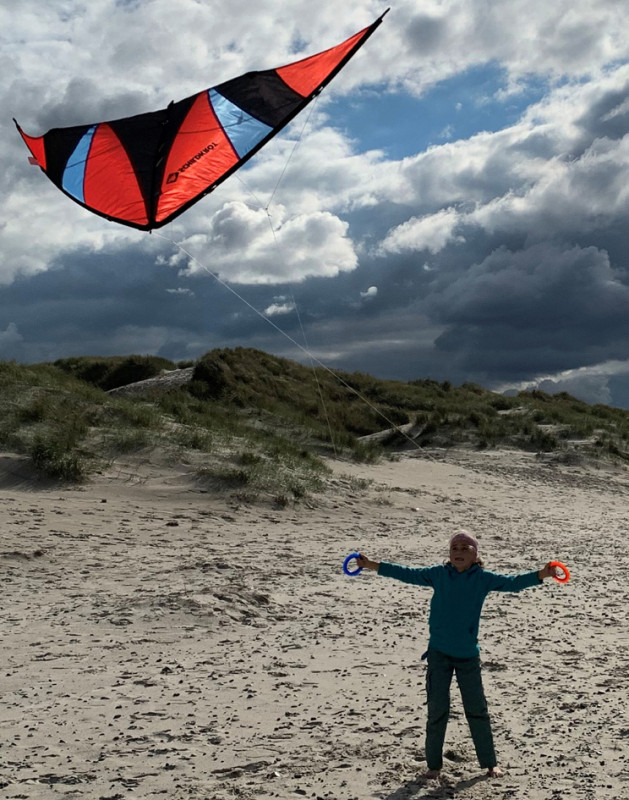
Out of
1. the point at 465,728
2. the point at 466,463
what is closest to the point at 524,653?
the point at 465,728

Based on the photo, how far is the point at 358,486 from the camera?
14.0 meters

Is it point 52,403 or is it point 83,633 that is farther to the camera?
point 52,403

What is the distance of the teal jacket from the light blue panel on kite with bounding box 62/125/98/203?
711 cm

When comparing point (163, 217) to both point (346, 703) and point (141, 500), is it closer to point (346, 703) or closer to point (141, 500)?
point (141, 500)

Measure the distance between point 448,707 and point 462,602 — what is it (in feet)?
1.72

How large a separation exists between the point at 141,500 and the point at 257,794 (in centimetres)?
833

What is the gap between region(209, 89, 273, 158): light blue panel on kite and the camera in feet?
29.3

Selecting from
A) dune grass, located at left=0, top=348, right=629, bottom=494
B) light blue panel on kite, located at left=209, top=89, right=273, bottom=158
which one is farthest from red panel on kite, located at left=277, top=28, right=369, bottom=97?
dune grass, located at left=0, top=348, right=629, bottom=494

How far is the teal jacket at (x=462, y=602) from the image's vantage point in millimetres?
4086

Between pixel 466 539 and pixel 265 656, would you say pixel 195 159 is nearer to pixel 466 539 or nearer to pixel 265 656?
pixel 265 656

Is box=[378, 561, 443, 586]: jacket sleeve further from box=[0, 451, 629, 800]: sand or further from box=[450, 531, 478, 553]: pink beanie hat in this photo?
box=[0, 451, 629, 800]: sand

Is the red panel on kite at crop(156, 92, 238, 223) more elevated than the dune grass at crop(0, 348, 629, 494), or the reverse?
the red panel on kite at crop(156, 92, 238, 223)

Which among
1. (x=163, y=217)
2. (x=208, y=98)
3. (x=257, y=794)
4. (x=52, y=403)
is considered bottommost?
(x=257, y=794)

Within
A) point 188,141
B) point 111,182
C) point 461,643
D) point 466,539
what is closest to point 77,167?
point 111,182
